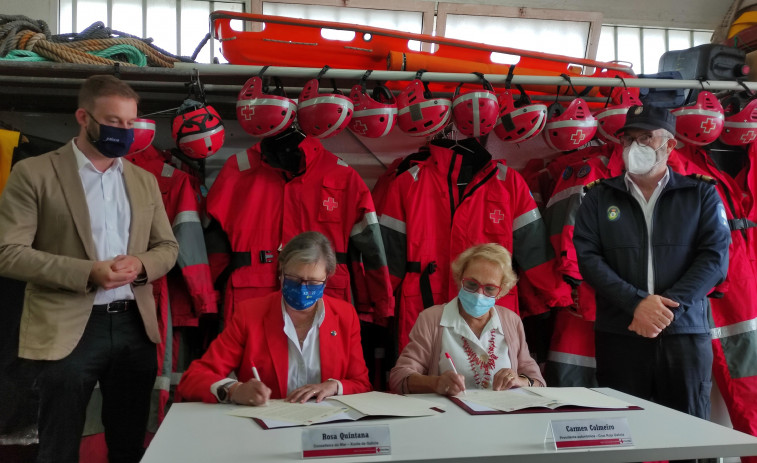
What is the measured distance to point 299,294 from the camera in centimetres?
233

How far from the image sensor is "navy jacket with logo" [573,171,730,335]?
2734 mm

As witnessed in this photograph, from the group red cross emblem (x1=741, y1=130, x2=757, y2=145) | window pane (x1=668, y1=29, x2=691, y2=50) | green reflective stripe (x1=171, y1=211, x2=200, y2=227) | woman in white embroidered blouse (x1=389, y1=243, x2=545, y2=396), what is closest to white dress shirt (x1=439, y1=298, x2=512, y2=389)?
woman in white embroidered blouse (x1=389, y1=243, x2=545, y2=396)

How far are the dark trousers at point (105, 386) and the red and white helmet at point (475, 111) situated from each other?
186cm

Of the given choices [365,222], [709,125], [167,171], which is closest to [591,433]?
[365,222]

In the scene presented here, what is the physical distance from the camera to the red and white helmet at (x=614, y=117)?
367 centimetres

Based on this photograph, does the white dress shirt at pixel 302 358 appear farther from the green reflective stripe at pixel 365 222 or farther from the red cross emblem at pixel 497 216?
the red cross emblem at pixel 497 216

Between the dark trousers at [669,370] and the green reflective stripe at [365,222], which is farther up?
the green reflective stripe at [365,222]

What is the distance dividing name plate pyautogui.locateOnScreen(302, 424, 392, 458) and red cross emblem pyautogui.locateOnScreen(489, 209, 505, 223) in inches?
87.2

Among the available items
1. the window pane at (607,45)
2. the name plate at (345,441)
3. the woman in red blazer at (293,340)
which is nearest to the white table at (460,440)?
the name plate at (345,441)

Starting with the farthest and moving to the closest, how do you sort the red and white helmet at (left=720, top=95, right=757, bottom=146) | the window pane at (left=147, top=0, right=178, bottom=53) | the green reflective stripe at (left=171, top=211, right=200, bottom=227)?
the window pane at (left=147, top=0, right=178, bottom=53) < the red and white helmet at (left=720, top=95, right=757, bottom=146) < the green reflective stripe at (left=171, top=211, right=200, bottom=227)

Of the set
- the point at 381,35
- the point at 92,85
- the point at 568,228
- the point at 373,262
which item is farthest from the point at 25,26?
the point at 568,228

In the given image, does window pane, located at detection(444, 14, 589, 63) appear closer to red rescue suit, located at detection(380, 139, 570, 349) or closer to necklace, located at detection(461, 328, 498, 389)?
red rescue suit, located at detection(380, 139, 570, 349)

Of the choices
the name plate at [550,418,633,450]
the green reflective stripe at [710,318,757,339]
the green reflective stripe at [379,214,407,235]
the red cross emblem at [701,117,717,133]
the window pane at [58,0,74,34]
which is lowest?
the green reflective stripe at [710,318,757,339]

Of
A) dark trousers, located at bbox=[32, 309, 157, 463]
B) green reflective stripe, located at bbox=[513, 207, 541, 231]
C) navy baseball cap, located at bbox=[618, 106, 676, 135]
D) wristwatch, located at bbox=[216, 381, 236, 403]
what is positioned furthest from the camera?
green reflective stripe, located at bbox=[513, 207, 541, 231]
